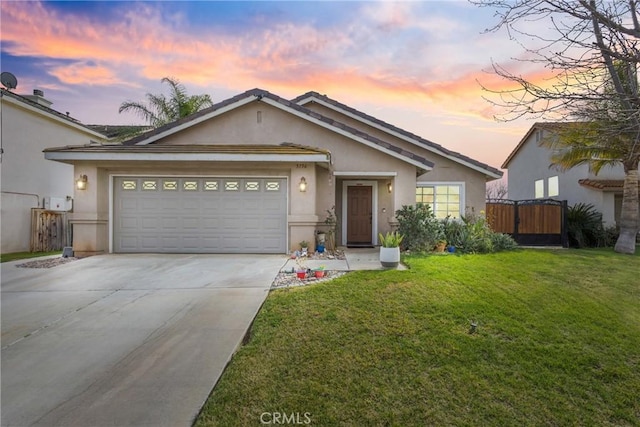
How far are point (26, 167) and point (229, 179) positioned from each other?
339 inches

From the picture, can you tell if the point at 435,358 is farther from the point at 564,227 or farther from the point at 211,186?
the point at 564,227

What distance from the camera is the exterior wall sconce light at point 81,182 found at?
394 inches

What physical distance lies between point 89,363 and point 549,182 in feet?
74.8

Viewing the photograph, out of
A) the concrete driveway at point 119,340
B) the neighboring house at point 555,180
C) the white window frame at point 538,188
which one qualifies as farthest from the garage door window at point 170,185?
the white window frame at point 538,188

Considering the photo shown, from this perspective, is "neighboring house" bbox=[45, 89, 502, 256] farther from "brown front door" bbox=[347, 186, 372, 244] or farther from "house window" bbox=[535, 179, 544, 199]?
"house window" bbox=[535, 179, 544, 199]

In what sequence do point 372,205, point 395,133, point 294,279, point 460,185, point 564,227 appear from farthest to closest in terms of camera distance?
point 564,227, point 395,133, point 460,185, point 372,205, point 294,279

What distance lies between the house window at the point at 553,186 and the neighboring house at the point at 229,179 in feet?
38.3

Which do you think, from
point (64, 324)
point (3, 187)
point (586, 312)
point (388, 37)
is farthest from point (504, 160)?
point (3, 187)

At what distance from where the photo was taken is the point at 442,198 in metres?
13.4

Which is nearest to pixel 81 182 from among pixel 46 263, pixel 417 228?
pixel 46 263

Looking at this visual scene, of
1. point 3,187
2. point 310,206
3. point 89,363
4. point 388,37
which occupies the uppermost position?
point 388,37

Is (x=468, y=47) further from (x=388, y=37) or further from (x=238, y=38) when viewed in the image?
(x=238, y=38)

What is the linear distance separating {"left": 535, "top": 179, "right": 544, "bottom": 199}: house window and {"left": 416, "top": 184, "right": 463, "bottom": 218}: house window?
1035 centimetres

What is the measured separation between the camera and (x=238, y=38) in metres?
11.7
